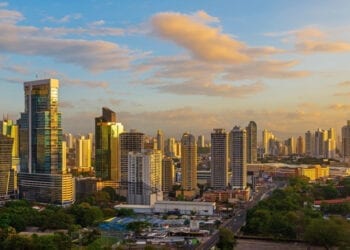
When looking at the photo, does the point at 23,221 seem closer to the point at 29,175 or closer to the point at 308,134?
the point at 29,175

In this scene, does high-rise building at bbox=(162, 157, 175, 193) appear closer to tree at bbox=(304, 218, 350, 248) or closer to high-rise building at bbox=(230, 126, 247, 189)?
high-rise building at bbox=(230, 126, 247, 189)

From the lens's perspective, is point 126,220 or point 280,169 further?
point 280,169

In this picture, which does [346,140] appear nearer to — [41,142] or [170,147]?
[170,147]

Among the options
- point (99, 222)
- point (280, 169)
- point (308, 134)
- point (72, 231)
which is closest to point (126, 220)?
point (99, 222)

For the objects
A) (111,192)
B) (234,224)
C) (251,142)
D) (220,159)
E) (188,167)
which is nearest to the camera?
(234,224)

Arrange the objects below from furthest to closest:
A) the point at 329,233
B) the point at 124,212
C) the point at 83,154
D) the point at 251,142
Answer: the point at 251,142 < the point at 83,154 < the point at 124,212 < the point at 329,233

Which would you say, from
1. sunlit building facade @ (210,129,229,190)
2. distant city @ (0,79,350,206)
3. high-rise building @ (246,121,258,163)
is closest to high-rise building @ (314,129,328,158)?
high-rise building @ (246,121,258,163)

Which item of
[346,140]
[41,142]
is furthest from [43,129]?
[346,140]

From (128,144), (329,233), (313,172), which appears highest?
(128,144)
